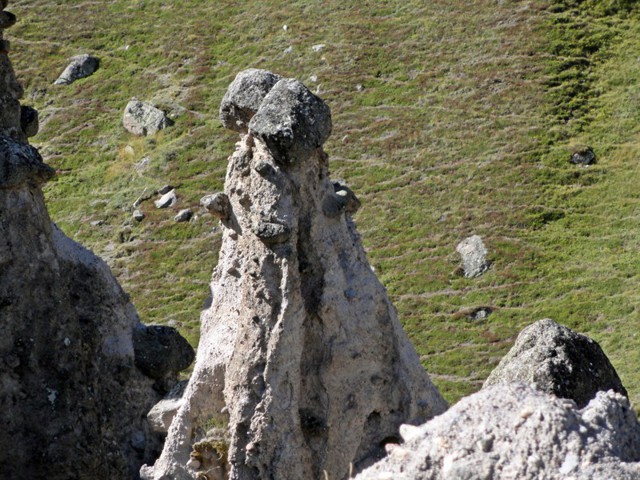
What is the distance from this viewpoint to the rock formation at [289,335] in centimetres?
999

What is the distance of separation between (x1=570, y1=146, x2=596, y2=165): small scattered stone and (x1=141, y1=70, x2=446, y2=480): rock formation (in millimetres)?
34148

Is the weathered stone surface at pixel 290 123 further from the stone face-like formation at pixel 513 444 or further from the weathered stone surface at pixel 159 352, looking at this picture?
the stone face-like formation at pixel 513 444

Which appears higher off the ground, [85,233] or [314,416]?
[314,416]

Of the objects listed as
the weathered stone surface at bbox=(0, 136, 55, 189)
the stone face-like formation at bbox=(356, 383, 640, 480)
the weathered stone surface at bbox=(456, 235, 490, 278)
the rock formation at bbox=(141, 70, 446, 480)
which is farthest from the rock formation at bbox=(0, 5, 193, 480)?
the weathered stone surface at bbox=(456, 235, 490, 278)

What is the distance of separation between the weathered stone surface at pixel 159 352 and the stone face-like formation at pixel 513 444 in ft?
22.7

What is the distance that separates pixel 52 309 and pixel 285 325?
202cm

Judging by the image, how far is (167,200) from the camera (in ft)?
150

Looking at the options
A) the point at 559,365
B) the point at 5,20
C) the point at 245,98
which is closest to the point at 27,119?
the point at 5,20

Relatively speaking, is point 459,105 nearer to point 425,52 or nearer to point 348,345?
point 425,52

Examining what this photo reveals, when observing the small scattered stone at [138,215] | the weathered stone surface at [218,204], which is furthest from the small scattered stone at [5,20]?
the small scattered stone at [138,215]

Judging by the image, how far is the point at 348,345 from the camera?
1025cm

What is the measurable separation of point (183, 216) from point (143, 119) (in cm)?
818

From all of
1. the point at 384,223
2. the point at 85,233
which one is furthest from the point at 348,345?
Result: the point at 85,233

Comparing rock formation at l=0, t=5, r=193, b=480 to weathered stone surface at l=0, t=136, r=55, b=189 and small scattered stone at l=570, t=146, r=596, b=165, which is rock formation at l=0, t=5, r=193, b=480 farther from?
small scattered stone at l=570, t=146, r=596, b=165
